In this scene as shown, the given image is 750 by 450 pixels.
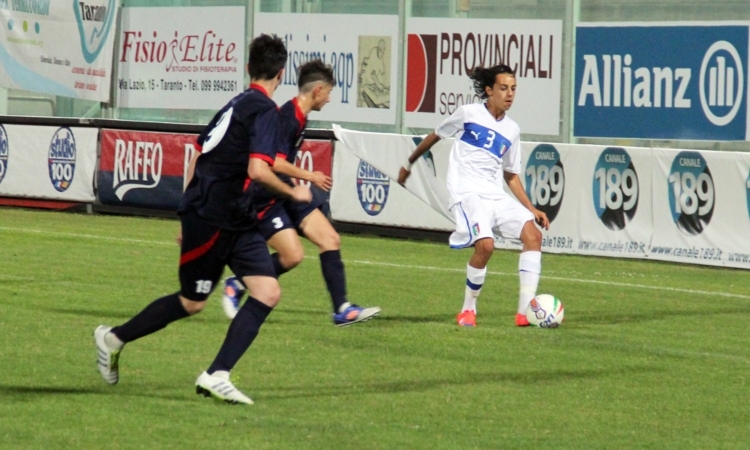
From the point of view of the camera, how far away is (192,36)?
21.3 metres

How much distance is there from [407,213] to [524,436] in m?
11.3

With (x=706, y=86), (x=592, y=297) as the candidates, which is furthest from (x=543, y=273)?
(x=706, y=86)

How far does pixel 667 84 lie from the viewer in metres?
16.4

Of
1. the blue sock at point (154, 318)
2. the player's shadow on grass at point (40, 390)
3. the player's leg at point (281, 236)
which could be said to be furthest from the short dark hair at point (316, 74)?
the player's shadow on grass at point (40, 390)

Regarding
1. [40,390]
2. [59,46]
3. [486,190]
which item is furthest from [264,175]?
[59,46]

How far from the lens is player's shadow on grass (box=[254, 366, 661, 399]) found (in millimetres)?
7328

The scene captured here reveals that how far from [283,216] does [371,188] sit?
8398 millimetres

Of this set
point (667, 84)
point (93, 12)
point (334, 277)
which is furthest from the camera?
point (93, 12)

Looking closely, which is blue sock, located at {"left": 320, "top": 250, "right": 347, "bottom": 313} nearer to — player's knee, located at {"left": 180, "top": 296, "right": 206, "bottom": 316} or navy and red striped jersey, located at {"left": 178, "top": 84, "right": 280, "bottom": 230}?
player's knee, located at {"left": 180, "top": 296, "right": 206, "bottom": 316}

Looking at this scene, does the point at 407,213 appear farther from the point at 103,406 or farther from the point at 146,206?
the point at 103,406

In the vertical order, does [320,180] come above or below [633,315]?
above

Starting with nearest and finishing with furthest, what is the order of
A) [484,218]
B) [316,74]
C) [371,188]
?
[316,74]
[484,218]
[371,188]

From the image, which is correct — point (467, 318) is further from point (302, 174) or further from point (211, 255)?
point (211, 255)

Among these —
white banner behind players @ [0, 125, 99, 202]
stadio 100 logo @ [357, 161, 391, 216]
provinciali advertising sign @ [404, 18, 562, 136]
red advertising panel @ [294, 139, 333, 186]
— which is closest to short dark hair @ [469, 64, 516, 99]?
provinciali advertising sign @ [404, 18, 562, 136]
